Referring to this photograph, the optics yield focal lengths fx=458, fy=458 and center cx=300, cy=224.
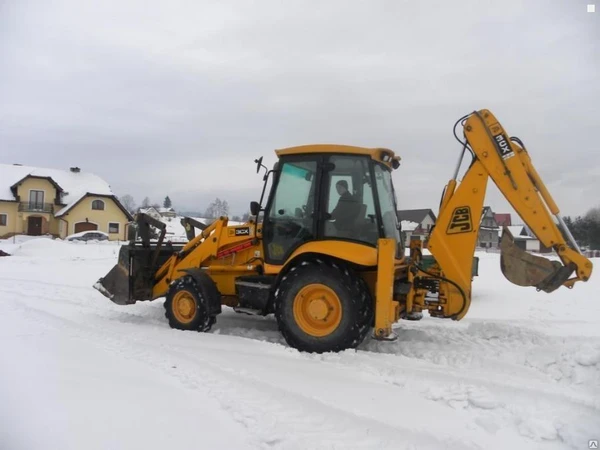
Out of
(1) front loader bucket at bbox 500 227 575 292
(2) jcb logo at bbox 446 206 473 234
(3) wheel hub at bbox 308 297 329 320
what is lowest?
(3) wheel hub at bbox 308 297 329 320

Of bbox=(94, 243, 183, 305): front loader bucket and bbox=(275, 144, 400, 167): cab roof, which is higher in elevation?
bbox=(275, 144, 400, 167): cab roof

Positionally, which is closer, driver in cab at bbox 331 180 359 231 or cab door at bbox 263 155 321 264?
driver in cab at bbox 331 180 359 231

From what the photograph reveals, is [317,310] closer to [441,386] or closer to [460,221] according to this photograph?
[441,386]

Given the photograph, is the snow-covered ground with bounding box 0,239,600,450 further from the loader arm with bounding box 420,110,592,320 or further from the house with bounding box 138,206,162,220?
the house with bounding box 138,206,162,220

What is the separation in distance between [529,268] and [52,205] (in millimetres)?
44011

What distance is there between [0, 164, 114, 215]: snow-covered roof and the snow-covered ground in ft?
129

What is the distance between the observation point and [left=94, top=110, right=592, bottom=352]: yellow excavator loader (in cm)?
507

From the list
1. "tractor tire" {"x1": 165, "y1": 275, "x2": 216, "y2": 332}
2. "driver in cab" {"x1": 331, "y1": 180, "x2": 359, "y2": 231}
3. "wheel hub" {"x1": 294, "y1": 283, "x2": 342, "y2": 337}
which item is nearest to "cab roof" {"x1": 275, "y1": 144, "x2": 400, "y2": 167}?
"driver in cab" {"x1": 331, "y1": 180, "x2": 359, "y2": 231}


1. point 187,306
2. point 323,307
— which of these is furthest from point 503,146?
point 187,306

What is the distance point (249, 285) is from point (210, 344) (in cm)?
99

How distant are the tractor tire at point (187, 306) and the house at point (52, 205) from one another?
39.0 m

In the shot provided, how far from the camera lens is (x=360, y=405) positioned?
3637 millimetres

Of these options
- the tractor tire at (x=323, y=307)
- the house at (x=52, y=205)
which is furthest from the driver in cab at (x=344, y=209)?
the house at (x=52, y=205)

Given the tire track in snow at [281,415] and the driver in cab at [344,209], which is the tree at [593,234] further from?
the tire track in snow at [281,415]
